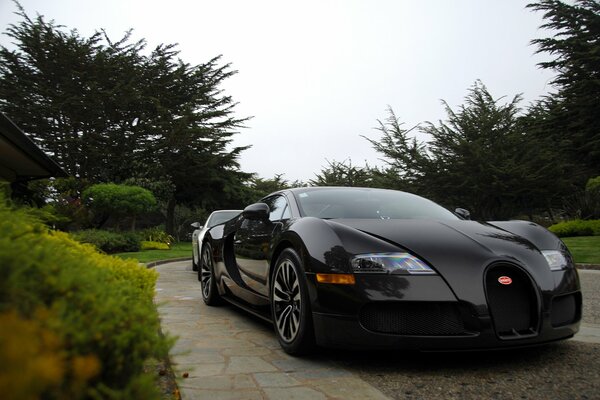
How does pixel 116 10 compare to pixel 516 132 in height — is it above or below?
above

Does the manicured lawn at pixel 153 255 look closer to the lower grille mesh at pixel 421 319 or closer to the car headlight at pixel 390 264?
the car headlight at pixel 390 264

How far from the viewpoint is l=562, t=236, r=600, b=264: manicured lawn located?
1055cm

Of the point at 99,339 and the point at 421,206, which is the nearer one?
the point at 99,339

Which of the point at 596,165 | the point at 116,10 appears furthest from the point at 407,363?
→ the point at 596,165

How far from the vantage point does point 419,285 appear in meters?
2.78

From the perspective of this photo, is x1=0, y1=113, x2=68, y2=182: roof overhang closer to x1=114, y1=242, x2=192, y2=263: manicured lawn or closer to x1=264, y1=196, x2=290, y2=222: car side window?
x1=114, y1=242, x2=192, y2=263: manicured lawn

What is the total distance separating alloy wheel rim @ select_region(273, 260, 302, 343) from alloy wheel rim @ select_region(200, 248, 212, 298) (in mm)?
2331

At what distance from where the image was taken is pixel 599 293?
6285 millimetres

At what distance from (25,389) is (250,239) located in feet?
12.0

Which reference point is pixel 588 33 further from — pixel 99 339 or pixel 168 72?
pixel 99 339

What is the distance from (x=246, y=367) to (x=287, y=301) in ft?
1.96

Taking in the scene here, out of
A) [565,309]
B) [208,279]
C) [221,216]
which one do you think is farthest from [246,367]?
[221,216]

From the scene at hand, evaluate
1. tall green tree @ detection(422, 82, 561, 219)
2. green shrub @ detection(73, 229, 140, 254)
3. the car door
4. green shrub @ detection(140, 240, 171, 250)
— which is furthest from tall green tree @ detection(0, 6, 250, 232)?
the car door

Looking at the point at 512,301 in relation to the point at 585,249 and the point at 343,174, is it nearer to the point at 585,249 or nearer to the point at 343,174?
the point at 585,249
